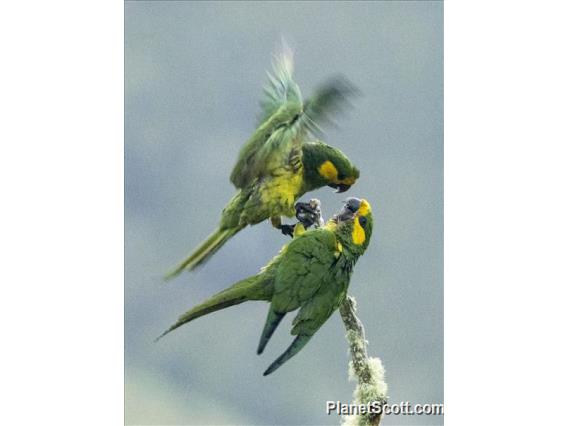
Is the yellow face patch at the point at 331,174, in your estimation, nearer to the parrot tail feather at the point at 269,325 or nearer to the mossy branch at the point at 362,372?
the mossy branch at the point at 362,372

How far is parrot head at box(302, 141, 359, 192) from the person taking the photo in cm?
405

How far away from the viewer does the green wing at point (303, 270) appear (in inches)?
156

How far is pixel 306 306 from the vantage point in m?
3.98

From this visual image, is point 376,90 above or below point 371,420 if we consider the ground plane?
above

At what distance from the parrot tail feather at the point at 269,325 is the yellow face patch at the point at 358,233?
0.45 m


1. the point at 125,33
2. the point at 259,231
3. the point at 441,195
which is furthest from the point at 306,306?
the point at 125,33

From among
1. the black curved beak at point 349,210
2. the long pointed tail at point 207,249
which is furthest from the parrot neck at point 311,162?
the long pointed tail at point 207,249

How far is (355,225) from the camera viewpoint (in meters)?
4.07

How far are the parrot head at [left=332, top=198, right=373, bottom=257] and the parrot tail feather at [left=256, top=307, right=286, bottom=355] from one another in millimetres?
410

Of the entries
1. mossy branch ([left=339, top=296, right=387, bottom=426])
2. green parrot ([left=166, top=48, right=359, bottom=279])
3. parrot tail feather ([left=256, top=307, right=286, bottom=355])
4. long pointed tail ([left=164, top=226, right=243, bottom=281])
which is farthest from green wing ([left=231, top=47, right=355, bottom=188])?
mossy branch ([left=339, top=296, right=387, bottom=426])

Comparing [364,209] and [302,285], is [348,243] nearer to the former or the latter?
[364,209]

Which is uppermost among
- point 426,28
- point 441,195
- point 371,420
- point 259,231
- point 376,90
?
point 426,28

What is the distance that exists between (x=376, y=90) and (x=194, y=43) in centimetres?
82

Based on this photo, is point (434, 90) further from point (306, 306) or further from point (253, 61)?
point (306, 306)
